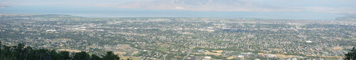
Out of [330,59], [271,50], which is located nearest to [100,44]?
[271,50]

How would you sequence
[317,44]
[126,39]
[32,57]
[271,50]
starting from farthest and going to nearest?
[126,39] → [317,44] → [271,50] → [32,57]

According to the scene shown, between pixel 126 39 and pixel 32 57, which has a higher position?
pixel 32 57

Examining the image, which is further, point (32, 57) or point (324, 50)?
point (324, 50)

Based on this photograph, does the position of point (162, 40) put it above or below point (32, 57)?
below

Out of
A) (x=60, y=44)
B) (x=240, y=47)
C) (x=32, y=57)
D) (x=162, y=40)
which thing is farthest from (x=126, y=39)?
(x=32, y=57)

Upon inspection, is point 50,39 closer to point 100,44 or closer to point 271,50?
point 100,44

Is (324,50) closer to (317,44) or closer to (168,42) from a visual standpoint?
(317,44)

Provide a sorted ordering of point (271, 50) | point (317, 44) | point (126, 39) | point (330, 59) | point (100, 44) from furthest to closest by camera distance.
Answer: point (126, 39) < point (317, 44) < point (100, 44) < point (271, 50) < point (330, 59)

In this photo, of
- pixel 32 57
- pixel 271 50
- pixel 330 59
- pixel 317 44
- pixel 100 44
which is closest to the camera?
pixel 32 57

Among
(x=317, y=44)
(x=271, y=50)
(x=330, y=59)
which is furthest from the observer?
(x=317, y=44)
